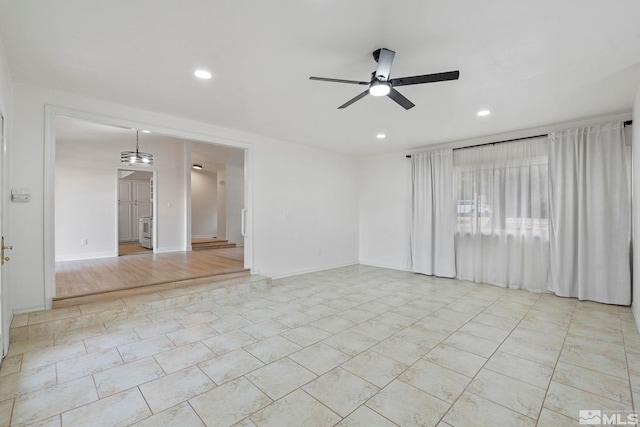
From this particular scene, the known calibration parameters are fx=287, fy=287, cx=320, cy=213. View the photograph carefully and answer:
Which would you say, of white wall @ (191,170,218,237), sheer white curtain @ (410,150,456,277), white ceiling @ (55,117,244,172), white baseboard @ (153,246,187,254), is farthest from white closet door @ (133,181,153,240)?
sheer white curtain @ (410,150,456,277)

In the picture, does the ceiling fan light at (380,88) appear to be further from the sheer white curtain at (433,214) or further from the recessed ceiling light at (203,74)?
the sheer white curtain at (433,214)

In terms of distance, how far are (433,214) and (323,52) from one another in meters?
4.00

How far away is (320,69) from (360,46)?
0.50m

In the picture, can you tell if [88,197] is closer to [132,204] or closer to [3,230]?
[132,204]

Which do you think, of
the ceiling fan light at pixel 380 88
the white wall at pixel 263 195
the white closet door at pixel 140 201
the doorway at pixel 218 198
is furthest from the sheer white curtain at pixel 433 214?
the white closet door at pixel 140 201

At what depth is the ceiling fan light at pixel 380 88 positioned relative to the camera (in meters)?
2.43

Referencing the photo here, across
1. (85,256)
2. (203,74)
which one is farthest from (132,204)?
(203,74)

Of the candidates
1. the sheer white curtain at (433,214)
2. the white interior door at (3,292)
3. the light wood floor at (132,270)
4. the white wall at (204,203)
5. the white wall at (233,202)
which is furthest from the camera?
the white wall at (204,203)

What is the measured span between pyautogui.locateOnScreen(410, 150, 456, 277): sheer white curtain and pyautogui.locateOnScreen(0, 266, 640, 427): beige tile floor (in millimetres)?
1651

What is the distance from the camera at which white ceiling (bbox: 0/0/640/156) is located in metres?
1.94

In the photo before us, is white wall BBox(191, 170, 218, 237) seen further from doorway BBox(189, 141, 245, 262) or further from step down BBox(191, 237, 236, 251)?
step down BBox(191, 237, 236, 251)

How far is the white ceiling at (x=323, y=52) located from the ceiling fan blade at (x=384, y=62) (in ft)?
0.26

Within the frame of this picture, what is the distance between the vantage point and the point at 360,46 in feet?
7.68

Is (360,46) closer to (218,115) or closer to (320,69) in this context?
(320,69)
